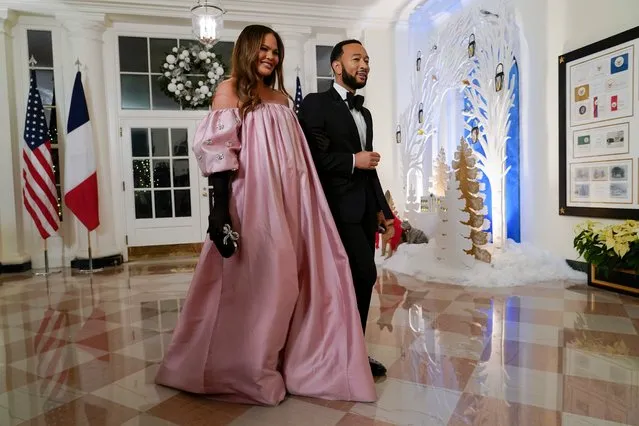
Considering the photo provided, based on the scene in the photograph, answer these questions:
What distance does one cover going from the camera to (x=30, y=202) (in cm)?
506

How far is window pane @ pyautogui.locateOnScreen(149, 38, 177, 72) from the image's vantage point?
593cm

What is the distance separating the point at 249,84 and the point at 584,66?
329cm

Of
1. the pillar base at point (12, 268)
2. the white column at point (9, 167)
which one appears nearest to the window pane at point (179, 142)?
the white column at point (9, 167)

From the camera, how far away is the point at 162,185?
237 inches

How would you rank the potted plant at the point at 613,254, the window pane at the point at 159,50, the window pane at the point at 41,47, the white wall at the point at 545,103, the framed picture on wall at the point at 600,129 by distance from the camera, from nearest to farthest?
the potted plant at the point at 613,254 → the framed picture on wall at the point at 600,129 → the white wall at the point at 545,103 → the window pane at the point at 41,47 → the window pane at the point at 159,50

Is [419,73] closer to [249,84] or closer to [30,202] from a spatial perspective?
[249,84]

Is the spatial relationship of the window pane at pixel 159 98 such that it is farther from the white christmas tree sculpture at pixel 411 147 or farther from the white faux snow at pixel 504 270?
the white faux snow at pixel 504 270

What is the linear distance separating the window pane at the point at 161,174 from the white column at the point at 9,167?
1501mm

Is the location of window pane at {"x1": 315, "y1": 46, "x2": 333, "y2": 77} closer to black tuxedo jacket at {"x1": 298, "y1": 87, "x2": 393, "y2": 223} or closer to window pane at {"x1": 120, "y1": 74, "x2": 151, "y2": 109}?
window pane at {"x1": 120, "y1": 74, "x2": 151, "y2": 109}

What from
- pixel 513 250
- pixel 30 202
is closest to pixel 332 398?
pixel 513 250

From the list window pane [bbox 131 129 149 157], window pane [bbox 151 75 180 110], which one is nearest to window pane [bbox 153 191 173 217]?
window pane [bbox 131 129 149 157]

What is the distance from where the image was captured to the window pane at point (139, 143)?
5.89 metres

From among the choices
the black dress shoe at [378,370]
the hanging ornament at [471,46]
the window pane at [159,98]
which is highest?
the hanging ornament at [471,46]

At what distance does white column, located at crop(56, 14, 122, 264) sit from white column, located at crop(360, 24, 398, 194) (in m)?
3.33
